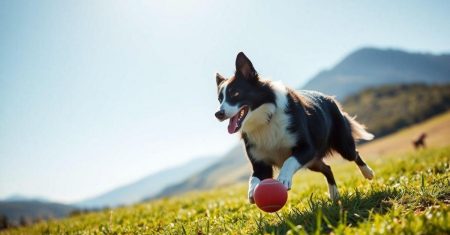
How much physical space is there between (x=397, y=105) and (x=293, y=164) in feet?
349

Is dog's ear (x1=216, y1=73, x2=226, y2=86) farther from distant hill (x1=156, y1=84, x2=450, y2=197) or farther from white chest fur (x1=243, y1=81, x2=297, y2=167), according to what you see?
distant hill (x1=156, y1=84, x2=450, y2=197)

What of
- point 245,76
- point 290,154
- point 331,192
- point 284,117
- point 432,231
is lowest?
point 331,192

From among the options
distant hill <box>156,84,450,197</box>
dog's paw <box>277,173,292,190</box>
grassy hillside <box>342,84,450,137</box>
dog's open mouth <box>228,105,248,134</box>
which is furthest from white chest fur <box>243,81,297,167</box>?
distant hill <box>156,84,450,197</box>

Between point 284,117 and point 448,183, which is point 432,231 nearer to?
point 448,183

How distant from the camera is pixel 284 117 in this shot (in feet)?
19.0

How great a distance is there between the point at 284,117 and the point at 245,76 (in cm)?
88

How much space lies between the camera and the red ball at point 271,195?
4.95 m

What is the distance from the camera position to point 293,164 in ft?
17.6

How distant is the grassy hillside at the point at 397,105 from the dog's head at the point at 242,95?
201 feet

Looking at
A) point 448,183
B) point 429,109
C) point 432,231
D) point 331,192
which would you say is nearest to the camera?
point 432,231

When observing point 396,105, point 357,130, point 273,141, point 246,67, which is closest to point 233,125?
point 273,141

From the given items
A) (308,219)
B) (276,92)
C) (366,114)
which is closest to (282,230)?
(308,219)

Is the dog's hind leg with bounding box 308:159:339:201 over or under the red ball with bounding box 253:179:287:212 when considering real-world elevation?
under

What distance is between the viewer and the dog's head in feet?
18.8
